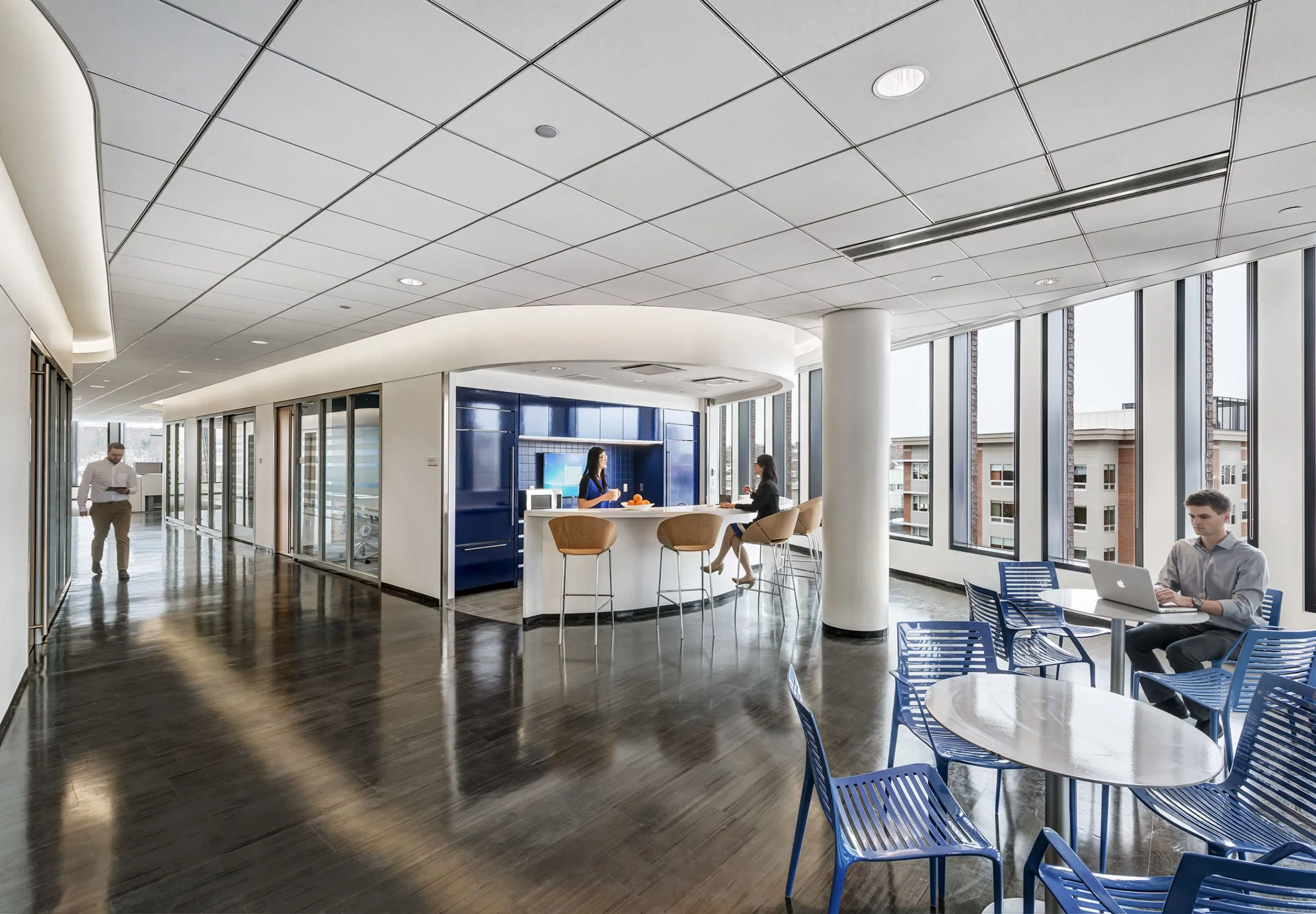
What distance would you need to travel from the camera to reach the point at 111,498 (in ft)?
27.3

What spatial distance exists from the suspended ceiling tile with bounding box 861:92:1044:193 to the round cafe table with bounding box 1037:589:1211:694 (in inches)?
91.1

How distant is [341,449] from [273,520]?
8.77 feet

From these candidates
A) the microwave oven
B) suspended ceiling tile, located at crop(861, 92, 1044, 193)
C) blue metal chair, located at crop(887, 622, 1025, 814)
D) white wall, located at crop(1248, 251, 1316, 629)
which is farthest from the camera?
the microwave oven

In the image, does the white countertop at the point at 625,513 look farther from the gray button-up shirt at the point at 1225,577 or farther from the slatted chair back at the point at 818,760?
the slatted chair back at the point at 818,760

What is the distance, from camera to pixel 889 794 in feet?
7.06

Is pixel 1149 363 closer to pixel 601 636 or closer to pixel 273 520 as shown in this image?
pixel 601 636

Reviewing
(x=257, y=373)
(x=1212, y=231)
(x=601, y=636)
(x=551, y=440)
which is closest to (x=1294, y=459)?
(x=1212, y=231)

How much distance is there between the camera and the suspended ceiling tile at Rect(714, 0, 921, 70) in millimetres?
2014

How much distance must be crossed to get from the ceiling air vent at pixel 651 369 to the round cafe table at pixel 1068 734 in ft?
15.2

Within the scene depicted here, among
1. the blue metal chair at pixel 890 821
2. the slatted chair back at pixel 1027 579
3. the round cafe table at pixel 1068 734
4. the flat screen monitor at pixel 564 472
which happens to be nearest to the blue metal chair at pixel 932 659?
the round cafe table at pixel 1068 734

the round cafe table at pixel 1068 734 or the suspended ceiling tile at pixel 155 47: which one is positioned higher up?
the suspended ceiling tile at pixel 155 47

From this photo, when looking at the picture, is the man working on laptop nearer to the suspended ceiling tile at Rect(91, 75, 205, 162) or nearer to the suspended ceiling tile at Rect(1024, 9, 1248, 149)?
the suspended ceiling tile at Rect(1024, 9, 1248, 149)

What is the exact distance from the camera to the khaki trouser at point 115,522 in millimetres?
8227

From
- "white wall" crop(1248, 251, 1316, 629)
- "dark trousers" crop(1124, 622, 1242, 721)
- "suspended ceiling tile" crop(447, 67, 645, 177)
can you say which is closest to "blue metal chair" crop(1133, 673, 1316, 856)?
"dark trousers" crop(1124, 622, 1242, 721)
